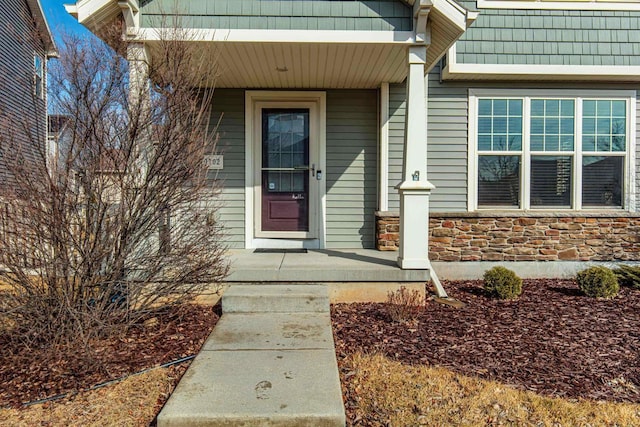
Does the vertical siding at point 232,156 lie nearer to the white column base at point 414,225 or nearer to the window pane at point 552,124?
the white column base at point 414,225

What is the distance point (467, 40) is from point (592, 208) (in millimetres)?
2980

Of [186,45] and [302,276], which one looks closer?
[186,45]

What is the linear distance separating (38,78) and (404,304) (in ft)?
12.2

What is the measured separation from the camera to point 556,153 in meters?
6.13

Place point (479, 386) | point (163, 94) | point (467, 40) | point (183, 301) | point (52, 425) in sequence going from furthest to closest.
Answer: point (467, 40) → point (183, 301) → point (163, 94) → point (479, 386) → point (52, 425)

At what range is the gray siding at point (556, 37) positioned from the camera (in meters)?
→ 5.93

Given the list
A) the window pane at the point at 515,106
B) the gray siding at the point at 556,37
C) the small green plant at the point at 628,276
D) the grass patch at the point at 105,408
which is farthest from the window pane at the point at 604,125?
the grass patch at the point at 105,408

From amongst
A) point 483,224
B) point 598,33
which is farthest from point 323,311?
point 598,33

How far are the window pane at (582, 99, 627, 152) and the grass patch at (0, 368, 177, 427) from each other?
20.6 feet

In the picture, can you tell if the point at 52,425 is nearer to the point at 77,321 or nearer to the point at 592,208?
the point at 77,321

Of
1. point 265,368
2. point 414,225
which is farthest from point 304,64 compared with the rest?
point 265,368

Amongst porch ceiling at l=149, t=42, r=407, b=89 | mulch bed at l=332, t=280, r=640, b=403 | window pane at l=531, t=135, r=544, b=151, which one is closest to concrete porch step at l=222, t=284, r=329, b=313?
mulch bed at l=332, t=280, r=640, b=403

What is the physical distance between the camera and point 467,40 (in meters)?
5.89

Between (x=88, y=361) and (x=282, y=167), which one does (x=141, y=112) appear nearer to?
(x=88, y=361)
